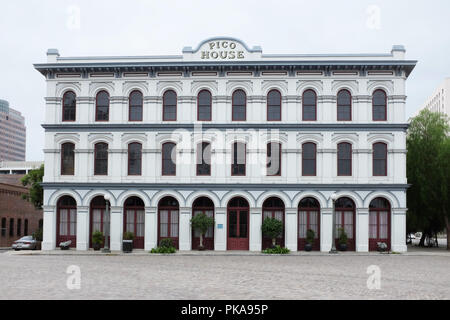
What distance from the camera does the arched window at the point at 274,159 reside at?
33.7 metres

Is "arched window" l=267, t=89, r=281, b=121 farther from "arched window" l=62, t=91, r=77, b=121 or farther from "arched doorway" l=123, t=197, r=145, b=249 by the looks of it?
"arched window" l=62, t=91, r=77, b=121

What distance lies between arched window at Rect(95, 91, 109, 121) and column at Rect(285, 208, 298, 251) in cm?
1253

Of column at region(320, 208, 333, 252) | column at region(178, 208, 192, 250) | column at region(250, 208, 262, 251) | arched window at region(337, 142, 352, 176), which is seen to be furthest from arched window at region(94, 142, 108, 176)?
arched window at region(337, 142, 352, 176)

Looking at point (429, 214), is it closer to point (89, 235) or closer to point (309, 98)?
point (309, 98)

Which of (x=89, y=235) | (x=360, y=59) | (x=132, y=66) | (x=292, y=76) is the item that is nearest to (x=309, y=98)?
(x=292, y=76)

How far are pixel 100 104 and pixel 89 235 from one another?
8.05 meters

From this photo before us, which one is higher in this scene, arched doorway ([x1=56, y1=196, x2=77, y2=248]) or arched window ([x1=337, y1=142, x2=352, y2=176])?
arched window ([x1=337, y1=142, x2=352, y2=176])

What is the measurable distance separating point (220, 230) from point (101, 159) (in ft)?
27.8

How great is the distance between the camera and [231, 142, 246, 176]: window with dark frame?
3384 cm

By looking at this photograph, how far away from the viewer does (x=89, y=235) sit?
3438 cm

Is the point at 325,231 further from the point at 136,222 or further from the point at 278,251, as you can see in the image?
the point at 136,222

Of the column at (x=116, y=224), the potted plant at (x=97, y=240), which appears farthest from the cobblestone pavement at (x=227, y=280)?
the column at (x=116, y=224)

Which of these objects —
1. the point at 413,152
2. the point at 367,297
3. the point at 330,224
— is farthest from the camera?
the point at 413,152

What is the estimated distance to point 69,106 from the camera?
35.1 metres
